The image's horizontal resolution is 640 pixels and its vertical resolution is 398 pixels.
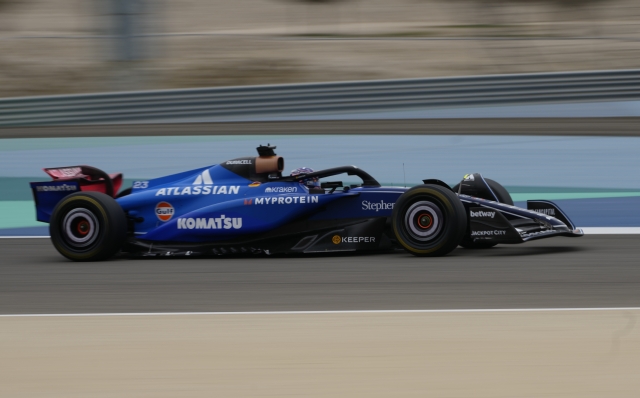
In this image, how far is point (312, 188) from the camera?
26.0ft

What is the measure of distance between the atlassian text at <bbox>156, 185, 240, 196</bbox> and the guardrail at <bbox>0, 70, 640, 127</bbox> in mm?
7545

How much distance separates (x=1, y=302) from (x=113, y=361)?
88.2 inches

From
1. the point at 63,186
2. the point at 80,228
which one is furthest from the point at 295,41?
the point at 80,228

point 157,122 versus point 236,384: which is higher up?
point 157,122

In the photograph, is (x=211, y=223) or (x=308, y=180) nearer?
(x=211, y=223)

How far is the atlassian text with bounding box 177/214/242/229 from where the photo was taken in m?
7.88

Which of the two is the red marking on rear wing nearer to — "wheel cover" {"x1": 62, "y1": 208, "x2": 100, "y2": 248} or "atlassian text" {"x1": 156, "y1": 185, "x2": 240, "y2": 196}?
"wheel cover" {"x1": 62, "y1": 208, "x2": 100, "y2": 248}

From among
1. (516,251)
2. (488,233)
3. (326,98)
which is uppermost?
(326,98)

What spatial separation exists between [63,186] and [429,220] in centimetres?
335

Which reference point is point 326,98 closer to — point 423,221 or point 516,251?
point 516,251

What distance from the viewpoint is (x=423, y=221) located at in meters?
7.39

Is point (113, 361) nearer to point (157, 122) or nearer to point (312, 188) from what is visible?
point (312, 188)

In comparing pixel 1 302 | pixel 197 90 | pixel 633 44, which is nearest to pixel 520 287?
pixel 1 302

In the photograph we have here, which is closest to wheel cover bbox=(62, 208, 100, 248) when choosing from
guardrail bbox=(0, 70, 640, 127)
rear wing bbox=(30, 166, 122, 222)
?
rear wing bbox=(30, 166, 122, 222)
